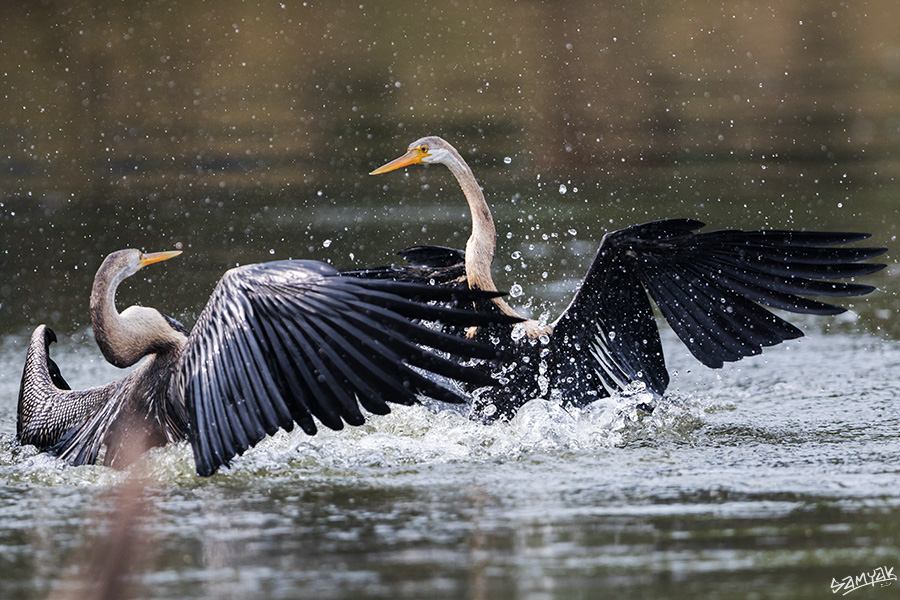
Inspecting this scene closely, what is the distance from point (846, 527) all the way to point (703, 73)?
1262cm

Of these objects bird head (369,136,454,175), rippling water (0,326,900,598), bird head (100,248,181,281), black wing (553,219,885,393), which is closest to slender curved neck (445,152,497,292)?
bird head (369,136,454,175)

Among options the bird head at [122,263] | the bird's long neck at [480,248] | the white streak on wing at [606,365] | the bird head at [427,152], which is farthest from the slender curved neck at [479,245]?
the bird head at [122,263]

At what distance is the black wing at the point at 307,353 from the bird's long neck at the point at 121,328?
1.33ft

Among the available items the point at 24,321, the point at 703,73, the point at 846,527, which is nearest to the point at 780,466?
the point at 846,527

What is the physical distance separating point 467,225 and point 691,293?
4205 millimetres

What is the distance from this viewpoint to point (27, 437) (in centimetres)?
605

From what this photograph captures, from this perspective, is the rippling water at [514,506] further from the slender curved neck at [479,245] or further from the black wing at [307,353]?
the slender curved neck at [479,245]

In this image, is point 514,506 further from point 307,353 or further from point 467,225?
point 467,225

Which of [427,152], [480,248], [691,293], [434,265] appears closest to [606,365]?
[691,293]

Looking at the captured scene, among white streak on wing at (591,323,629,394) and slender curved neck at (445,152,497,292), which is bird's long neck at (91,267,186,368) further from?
white streak on wing at (591,323,629,394)

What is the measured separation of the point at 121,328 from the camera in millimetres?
5594

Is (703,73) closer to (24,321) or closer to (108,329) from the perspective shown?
(24,321)

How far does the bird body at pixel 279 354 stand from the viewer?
16.4 feet

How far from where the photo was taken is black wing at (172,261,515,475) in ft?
16.4
